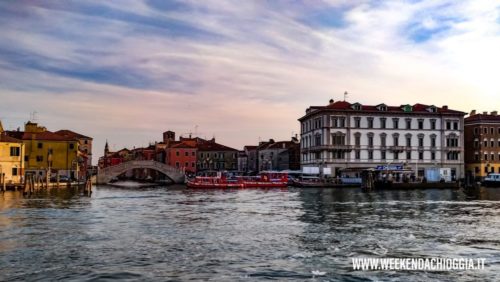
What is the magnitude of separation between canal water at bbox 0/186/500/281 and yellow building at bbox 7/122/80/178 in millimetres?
45018

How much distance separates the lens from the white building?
236ft

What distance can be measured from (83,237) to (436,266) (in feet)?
41.8

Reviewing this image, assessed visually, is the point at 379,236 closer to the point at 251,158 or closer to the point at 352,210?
the point at 352,210

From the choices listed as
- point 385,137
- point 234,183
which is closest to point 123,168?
point 234,183

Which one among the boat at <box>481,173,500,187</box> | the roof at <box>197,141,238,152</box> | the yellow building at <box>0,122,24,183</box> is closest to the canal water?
the yellow building at <box>0,122,24,183</box>

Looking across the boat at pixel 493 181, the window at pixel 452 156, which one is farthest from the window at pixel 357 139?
the boat at pixel 493 181

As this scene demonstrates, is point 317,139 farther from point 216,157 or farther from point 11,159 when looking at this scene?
point 216,157

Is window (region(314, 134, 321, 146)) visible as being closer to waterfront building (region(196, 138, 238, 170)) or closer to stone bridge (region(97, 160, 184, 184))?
stone bridge (region(97, 160, 184, 184))

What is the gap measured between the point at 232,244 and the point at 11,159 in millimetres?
47282

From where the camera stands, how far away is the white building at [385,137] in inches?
2837

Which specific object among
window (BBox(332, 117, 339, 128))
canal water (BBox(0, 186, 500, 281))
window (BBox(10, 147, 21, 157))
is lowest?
canal water (BBox(0, 186, 500, 281))

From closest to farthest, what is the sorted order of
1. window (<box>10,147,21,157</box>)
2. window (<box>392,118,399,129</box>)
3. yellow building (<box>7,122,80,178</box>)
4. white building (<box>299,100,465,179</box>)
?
window (<box>10,147,21,157</box>) < white building (<box>299,100,465,179</box>) < yellow building (<box>7,122,80,178</box>) < window (<box>392,118,399,129</box>)

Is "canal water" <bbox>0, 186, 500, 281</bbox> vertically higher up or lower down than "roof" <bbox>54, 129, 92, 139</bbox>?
lower down

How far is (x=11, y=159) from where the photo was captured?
58000mm
